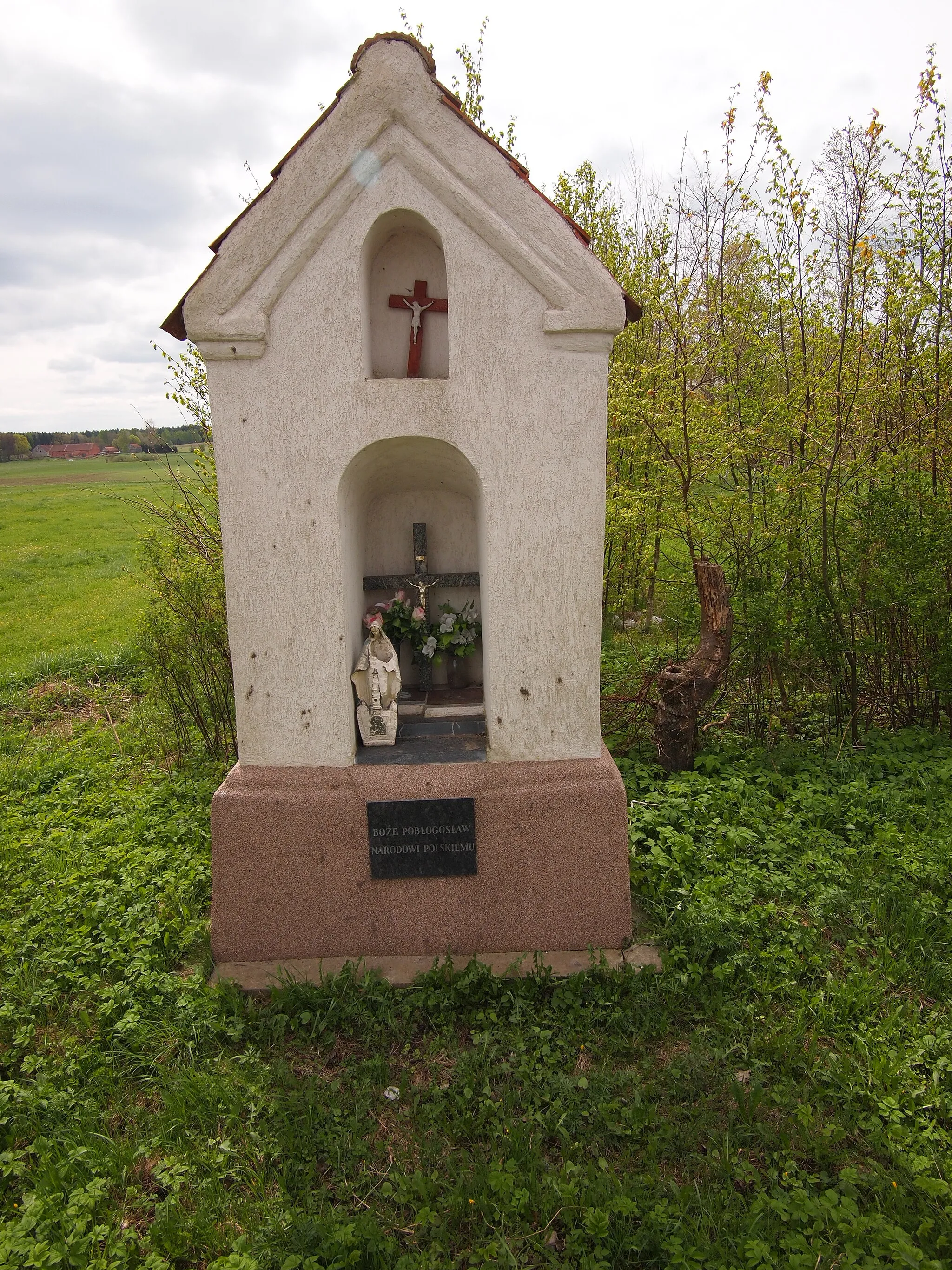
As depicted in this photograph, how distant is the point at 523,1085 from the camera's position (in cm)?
287

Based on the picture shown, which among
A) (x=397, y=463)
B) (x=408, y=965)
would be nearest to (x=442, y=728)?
(x=408, y=965)

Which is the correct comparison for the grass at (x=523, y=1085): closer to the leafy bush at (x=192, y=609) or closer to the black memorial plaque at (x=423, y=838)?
the black memorial plaque at (x=423, y=838)

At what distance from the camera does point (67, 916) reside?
13.2 feet

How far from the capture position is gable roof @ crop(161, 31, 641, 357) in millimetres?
3107

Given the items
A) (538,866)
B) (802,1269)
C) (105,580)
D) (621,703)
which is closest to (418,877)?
(538,866)

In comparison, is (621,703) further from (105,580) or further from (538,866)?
(105,580)

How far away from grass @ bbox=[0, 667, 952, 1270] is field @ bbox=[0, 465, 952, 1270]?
0.01m

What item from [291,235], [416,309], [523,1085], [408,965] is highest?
[291,235]

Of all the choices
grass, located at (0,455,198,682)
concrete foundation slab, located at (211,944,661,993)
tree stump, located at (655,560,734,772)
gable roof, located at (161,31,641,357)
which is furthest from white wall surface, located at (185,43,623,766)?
grass, located at (0,455,198,682)

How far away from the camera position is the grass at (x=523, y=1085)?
237 centimetres

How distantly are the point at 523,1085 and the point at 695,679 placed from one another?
328 cm

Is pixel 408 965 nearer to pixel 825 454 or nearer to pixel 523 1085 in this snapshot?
pixel 523 1085

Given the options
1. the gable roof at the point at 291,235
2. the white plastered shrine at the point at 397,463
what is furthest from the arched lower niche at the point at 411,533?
the gable roof at the point at 291,235

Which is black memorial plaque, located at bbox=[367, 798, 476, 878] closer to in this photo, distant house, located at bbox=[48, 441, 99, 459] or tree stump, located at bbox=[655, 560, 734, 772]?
tree stump, located at bbox=[655, 560, 734, 772]
